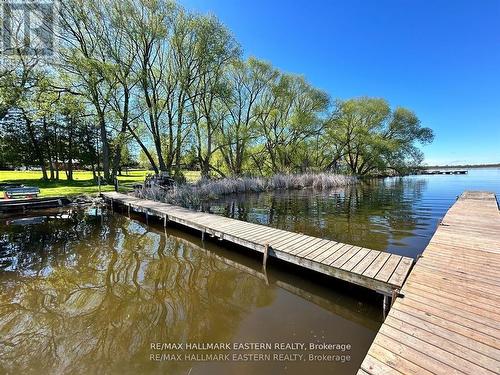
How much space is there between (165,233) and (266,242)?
4626 millimetres

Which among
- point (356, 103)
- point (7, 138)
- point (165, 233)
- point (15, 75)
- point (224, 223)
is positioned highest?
point (356, 103)

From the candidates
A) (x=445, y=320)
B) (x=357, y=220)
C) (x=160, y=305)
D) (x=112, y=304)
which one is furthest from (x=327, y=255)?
(x=357, y=220)

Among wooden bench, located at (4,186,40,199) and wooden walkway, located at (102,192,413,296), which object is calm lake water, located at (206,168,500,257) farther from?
wooden bench, located at (4,186,40,199)

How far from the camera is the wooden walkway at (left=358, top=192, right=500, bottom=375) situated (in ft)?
7.25

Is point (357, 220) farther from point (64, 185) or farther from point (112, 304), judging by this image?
point (64, 185)

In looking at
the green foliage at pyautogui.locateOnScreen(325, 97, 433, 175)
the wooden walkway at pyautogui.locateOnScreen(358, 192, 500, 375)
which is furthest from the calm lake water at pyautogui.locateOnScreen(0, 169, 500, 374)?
the green foliage at pyautogui.locateOnScreen(325, 97, 433, 175)

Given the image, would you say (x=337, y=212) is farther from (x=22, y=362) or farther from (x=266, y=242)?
(x=22, y=362)

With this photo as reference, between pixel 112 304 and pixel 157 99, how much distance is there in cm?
1693

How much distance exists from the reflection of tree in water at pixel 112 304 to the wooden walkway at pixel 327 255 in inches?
32.1

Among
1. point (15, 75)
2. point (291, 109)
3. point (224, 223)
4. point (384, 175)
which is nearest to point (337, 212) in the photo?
point (224, 223)

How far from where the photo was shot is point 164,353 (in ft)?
10.6

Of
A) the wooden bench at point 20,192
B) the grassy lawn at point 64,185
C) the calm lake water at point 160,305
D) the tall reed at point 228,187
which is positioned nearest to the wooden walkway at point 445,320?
the calm lake water at point 160,305

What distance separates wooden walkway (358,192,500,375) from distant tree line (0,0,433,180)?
17199mm

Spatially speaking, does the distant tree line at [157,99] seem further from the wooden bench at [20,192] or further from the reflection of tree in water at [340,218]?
the reflection of tree in water at [340,218]
